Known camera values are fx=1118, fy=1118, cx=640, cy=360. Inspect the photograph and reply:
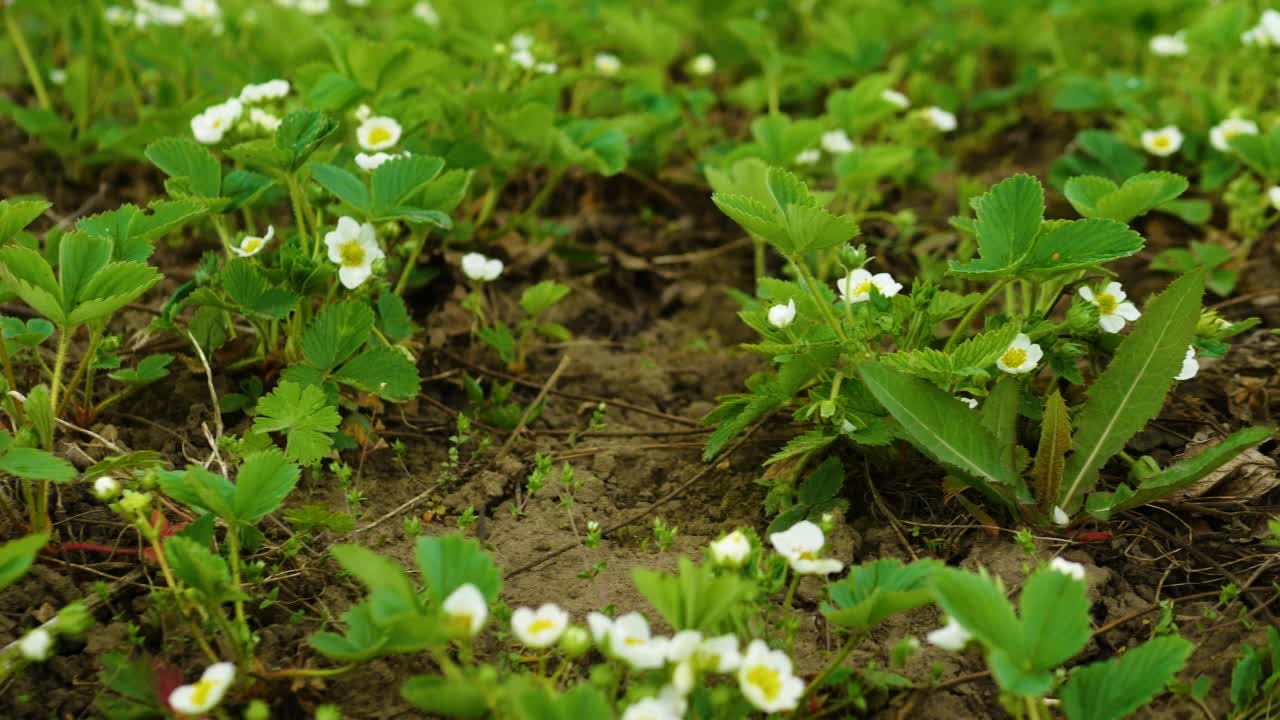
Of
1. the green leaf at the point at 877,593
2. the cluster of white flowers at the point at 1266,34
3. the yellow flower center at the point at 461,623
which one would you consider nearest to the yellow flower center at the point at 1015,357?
the green leaf at the point at 877,593

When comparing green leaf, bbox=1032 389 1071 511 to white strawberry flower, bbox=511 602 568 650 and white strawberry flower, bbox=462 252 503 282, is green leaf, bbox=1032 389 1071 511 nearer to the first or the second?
white strawberry flower, bbox=511 602 568 650

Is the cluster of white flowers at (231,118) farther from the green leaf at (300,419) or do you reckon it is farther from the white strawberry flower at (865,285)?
the white strawberry flower at (865,285)

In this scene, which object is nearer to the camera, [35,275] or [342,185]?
[35,275]

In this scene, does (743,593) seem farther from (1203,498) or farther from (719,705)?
(1203,498)

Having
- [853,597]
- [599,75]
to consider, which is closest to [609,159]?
[599,75]

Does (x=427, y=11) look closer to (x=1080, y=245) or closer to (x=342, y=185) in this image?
(x=342, y=185)

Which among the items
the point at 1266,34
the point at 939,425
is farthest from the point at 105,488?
the point at 1266,34
